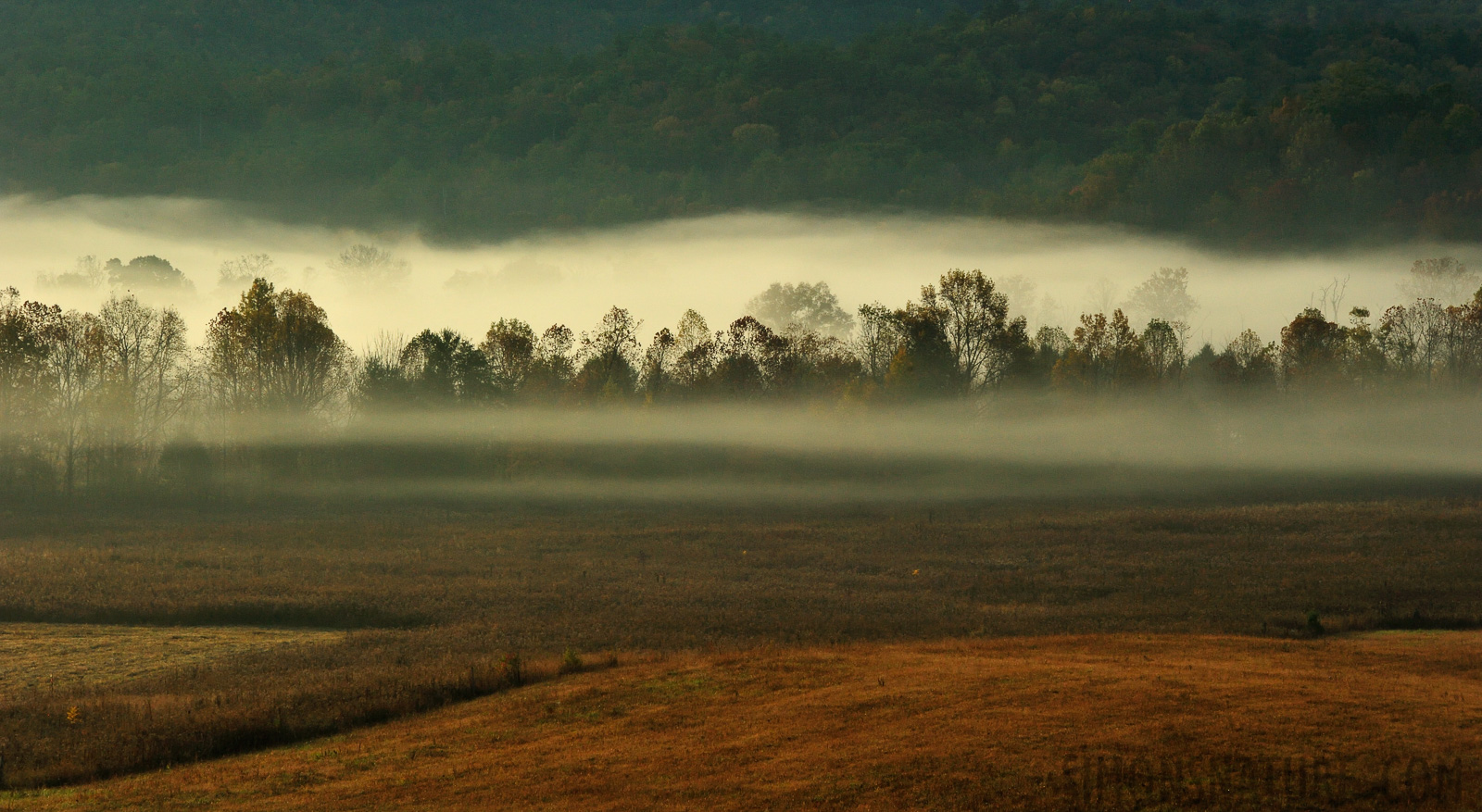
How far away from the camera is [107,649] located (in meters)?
33.1

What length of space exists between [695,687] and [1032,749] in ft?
28.9

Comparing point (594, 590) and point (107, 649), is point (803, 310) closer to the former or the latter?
point (594, 590)

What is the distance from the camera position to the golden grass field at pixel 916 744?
16.4 m

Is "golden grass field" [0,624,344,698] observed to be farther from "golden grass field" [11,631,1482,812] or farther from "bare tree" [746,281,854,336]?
"bare tree" [746,281,854,336]

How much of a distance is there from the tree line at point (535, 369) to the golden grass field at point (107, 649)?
175 ft

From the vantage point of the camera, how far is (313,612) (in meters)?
39.9

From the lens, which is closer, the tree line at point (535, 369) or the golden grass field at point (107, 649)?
the golden grass field at point (107, 649)

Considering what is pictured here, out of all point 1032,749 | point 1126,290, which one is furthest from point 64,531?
point 1126,290

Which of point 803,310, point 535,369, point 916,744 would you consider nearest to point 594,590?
point 916,744

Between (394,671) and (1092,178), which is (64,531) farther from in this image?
(1092,178)

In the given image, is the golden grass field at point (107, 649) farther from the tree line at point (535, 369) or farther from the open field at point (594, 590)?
the tree line at point (535, 369)

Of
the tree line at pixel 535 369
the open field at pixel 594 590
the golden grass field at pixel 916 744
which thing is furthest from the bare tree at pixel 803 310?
the golden grass field at pixel 916 744

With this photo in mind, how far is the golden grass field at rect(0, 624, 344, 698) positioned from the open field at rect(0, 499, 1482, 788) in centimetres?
46

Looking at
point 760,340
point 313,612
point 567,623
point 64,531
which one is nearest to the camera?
point 567,623
